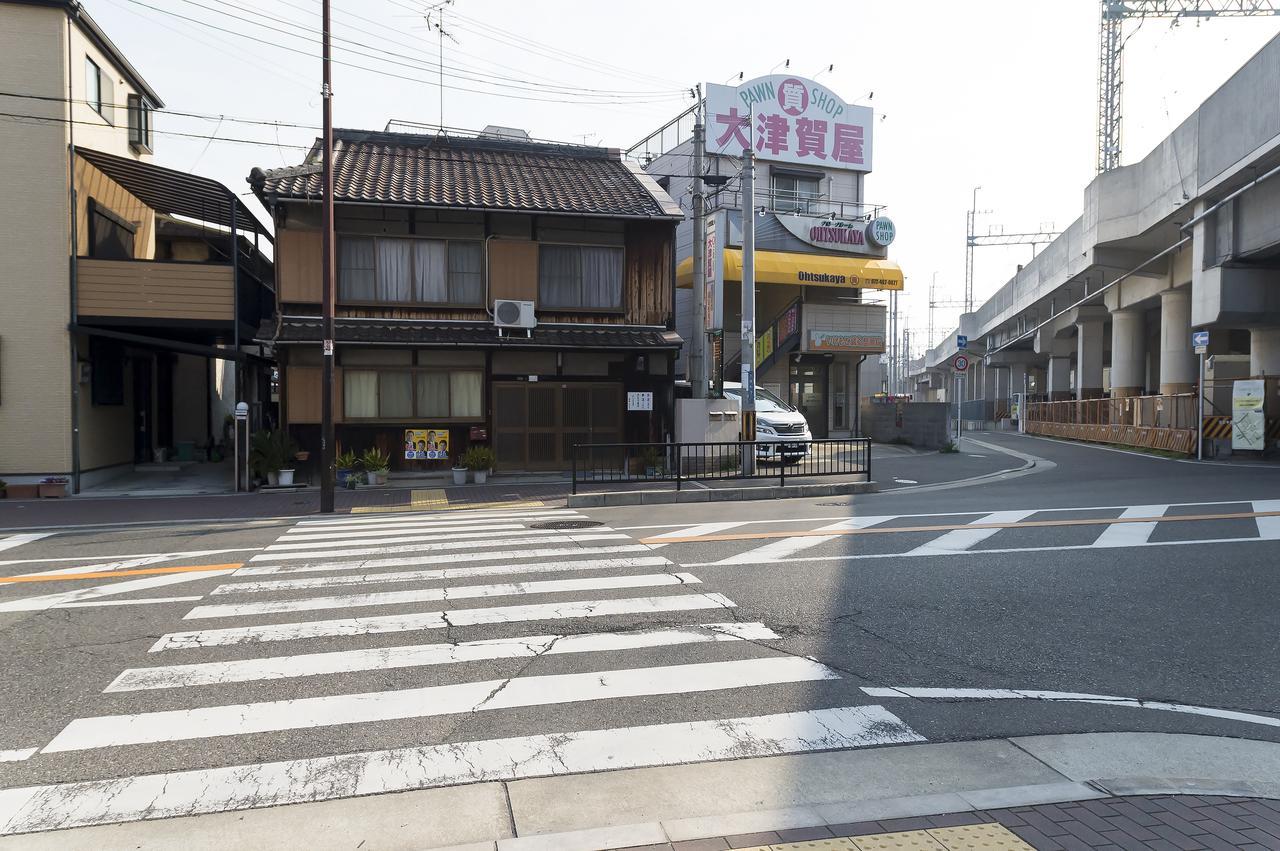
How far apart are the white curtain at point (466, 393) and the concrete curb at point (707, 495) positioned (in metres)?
5.92

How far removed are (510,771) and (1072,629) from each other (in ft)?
17.6

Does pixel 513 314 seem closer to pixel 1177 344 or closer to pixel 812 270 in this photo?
pixel 812 270

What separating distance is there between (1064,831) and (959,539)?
816 cm

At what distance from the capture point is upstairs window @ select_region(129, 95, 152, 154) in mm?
22453

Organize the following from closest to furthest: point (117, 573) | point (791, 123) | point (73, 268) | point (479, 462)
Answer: point (117, 573) < point (73, 268) < point (479, 462) < point (791, 123)

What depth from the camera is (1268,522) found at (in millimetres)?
12609

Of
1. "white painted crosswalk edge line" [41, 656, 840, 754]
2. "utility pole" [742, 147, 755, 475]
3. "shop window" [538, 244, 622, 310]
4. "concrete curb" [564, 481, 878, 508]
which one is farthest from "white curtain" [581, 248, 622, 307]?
"white painted crosswalk edge line" [41, 656, 840, 754]

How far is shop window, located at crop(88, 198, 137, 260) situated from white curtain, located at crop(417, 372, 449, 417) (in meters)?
7.82

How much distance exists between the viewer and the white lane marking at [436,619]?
696 centimetres

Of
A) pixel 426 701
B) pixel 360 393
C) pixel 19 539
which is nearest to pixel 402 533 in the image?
pixel 19 539

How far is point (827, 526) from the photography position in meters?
12.8

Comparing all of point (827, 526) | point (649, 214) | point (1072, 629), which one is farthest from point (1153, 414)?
point (1072, 629)

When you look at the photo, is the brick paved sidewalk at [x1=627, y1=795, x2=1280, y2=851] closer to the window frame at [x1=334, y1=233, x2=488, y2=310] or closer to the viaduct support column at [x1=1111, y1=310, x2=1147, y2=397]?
the window frame at [x1=334, y1=233, x2=488, y2=310]

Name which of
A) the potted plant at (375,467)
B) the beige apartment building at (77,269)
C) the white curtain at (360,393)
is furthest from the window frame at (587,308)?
the beige apartment building at (77,269)
